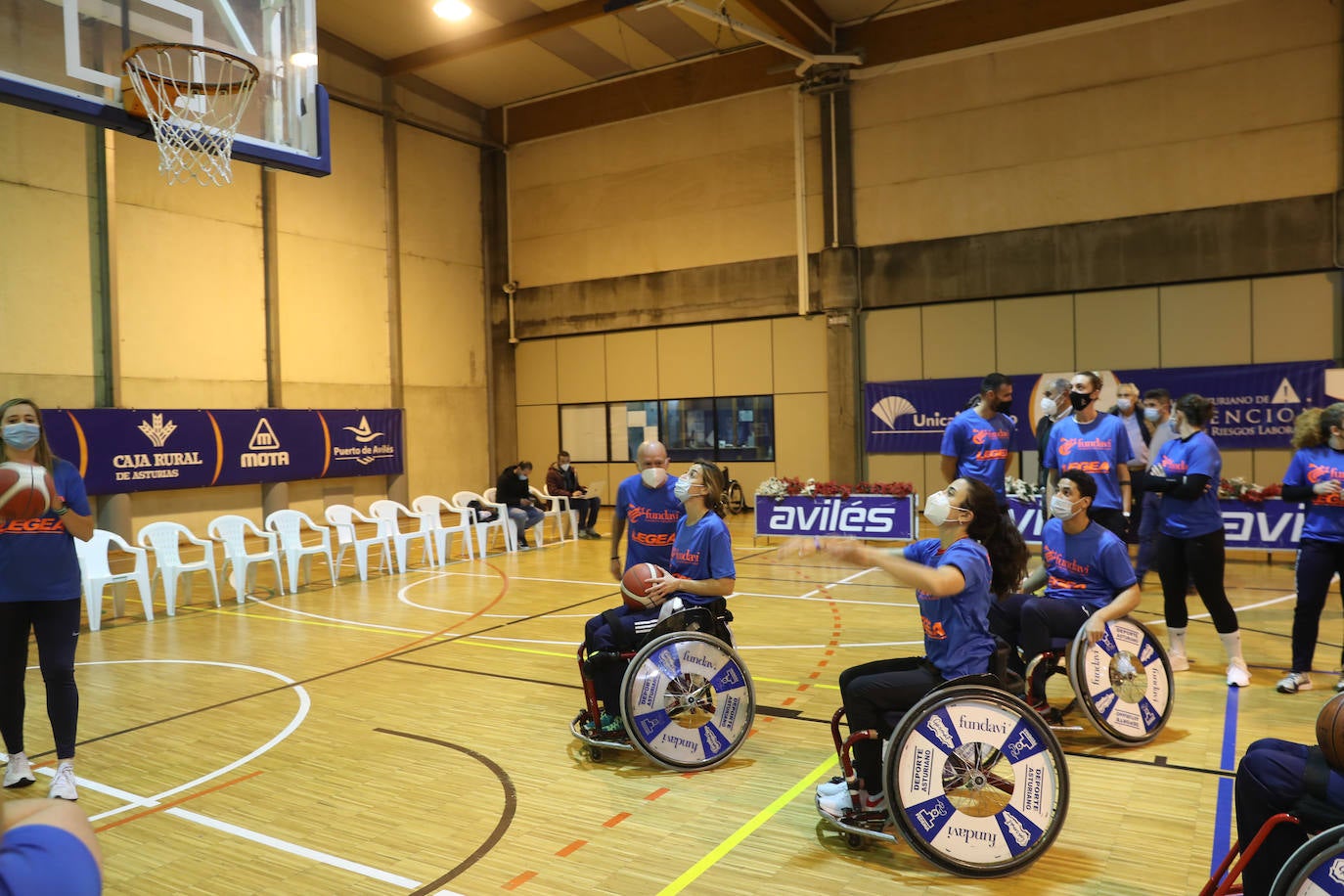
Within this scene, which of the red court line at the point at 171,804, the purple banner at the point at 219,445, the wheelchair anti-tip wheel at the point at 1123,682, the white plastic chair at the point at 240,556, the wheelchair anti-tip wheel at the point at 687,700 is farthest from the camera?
the purple banner at the point at 219,445

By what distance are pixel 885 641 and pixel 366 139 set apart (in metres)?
14.4

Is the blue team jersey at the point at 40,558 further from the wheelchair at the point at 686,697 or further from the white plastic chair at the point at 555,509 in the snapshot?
the white plastic chair at the point at 555,509

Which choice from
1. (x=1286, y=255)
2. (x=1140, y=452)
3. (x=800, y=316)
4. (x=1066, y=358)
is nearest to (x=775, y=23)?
(x=800, y=316)

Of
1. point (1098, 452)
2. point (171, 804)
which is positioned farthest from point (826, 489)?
point (171, 804)

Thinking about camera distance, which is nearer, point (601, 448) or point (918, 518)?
point (918, 518)

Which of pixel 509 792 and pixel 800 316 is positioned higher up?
pixel 800 316

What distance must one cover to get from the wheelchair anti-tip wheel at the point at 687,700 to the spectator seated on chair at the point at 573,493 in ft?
33.4

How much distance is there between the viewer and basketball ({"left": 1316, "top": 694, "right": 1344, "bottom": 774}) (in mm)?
2236

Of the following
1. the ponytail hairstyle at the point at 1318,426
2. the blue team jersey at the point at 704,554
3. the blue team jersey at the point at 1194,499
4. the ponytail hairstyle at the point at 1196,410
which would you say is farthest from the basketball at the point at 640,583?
the ponytail hairstyle at the point at 1318,426

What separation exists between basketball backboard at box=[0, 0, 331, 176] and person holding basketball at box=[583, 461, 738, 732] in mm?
3963

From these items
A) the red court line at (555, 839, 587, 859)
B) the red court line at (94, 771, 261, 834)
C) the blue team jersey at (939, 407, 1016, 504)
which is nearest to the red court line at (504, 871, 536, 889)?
the red court line at (555, 839, 587, 859)

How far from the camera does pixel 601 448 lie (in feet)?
62.6

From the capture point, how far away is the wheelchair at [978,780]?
3072mm

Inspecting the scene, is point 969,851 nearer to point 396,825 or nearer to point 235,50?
point 396,825
